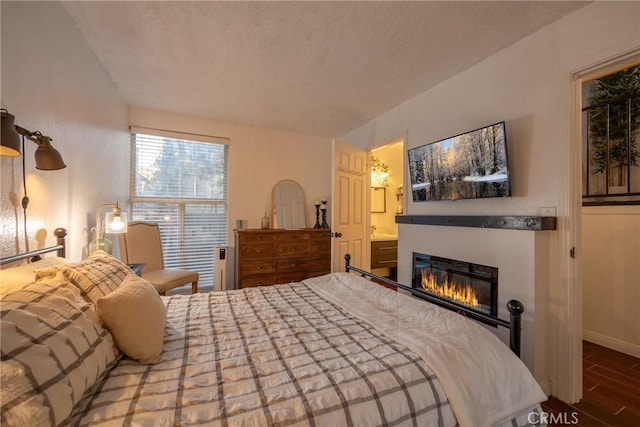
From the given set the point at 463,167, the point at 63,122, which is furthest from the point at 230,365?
the point at 463,167

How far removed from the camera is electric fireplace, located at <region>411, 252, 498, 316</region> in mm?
2141

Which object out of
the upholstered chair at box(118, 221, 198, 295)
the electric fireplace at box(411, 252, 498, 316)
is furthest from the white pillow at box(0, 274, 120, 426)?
the upholstered chair at box(118, 221, 198, 295)

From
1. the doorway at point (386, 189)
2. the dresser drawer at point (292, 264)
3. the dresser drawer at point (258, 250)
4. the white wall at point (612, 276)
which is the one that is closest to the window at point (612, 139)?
the white wall at point (612, 276)

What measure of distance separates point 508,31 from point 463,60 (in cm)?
38

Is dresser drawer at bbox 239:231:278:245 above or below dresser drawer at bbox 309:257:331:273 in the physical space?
above

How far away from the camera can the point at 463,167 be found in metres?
2.34

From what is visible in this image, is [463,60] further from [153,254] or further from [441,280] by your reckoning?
[153,254]

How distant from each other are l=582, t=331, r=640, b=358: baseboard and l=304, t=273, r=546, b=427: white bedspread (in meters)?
2.15

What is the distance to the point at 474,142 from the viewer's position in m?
2.23

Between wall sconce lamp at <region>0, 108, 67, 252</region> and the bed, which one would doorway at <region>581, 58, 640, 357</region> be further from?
wall sconce lamp at <region>0, 108, 67, 252</region>

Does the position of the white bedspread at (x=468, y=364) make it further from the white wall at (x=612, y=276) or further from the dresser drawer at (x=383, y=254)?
the dresser drawer at (x=383, y=254)

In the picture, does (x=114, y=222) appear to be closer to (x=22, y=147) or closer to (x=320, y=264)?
(x=22, y=147)

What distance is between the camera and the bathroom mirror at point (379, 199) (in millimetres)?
5270

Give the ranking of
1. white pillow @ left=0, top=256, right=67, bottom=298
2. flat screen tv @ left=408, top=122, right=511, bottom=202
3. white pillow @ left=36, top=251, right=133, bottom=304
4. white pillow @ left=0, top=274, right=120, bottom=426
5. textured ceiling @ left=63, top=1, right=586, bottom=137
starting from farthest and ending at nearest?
flat screen tv @ left=408, top=122, right=511, bottom=202, textured ceiling @ left=63, top=1, right=586, bottom=137, white pillow @ left=36, top=251, right=133, bottom=304, white pillow @ left=0, top=256, right=67, bottom=298, white pillow @ left=0, top=274, right=120, bottom=426
